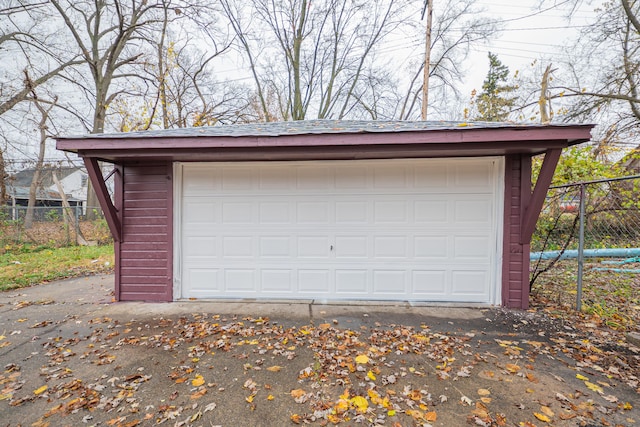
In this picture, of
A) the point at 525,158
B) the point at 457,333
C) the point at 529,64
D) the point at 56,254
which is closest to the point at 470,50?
the point at 529,64

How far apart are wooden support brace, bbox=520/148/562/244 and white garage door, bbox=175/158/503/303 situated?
33 centimetres

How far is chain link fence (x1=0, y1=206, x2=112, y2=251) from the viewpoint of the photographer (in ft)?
26.3

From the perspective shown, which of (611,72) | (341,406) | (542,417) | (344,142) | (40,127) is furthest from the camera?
(40,127)

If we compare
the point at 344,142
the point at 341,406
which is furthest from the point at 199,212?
the point at 341,406

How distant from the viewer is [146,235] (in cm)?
438

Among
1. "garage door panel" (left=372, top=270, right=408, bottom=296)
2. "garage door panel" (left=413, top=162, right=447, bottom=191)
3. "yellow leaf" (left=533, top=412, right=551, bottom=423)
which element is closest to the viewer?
"yellow leaf" (left=533, top=412, right=551, bottom=423)

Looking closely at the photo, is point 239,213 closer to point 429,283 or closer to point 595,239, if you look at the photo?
point 429,283

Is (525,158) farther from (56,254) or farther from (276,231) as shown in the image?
(56,254)

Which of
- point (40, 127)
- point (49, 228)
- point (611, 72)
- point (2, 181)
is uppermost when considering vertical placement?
point (611, 72)

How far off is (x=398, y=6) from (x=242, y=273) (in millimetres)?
14178

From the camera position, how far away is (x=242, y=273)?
448cm

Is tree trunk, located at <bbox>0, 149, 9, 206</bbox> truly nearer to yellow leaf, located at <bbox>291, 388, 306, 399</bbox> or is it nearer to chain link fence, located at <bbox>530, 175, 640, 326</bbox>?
yellow leaf, located at <bbox>291, 388, 306, 399</bbox>

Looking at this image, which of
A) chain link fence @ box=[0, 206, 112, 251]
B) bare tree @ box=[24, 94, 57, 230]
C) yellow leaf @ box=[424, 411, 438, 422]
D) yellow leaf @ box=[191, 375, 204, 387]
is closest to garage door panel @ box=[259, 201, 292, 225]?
yellow leaf @ box=[191, 375, 204, 387]

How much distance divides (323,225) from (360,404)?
8.56 ft
